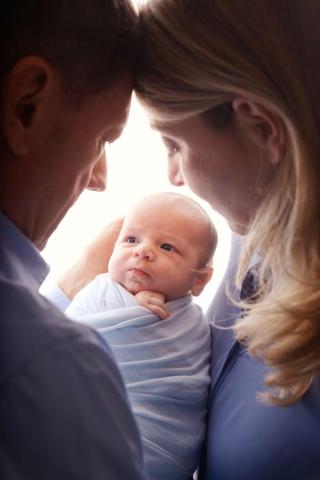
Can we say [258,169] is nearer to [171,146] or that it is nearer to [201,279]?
[171,146]

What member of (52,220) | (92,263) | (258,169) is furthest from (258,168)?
(92,263)

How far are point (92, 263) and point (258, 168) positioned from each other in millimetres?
574

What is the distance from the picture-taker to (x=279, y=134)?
886 millimetres

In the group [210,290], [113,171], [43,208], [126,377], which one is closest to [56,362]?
[43,208]

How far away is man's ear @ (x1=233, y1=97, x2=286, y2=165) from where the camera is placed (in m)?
0.87

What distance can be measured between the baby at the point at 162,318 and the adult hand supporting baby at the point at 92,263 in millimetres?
94

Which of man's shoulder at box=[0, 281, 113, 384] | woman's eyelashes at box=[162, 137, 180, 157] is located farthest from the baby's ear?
man's shoulder at box=[0, 281, 113, 384]

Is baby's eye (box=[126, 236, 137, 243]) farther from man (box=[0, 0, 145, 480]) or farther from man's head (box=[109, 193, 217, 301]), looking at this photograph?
man (box=[0, 0, 145, 480])

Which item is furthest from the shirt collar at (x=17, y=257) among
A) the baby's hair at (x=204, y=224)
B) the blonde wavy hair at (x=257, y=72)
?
the baby's hair at (x=204, y=224)

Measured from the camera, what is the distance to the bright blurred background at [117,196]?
4.87ft

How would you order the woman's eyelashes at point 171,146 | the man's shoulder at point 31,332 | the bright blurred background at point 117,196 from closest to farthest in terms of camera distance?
the man's shoulder at point 31,332, the woman's eyelashes at point 171,146, the bright blurred background at point 117,196

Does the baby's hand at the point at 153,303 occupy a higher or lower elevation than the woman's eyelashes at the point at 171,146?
lower

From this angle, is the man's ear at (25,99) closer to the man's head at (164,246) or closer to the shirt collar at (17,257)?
the shirt collar at (17,257)

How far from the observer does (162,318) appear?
123 cm
